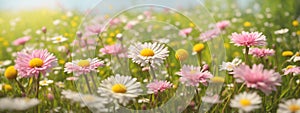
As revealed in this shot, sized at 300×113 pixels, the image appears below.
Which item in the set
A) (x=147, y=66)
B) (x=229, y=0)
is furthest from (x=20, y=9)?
(x=147, y=66)

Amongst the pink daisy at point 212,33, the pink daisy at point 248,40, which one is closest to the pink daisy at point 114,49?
the pink daisy at point 212,33

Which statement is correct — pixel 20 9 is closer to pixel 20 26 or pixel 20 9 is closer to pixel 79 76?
pixel 20 26

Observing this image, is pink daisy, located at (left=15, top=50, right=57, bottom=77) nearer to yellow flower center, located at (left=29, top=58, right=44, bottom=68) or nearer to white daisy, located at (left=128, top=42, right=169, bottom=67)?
yellow flower center, located at (left=29, top=58, right=44, bottom=68)

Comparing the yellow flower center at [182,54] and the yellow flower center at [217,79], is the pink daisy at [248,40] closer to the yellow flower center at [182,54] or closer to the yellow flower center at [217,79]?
the yellow flower center at [217,79]

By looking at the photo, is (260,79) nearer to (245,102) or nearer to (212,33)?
(245,102)

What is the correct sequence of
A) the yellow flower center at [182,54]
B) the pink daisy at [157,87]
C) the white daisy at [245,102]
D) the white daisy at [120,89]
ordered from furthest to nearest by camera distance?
the yellow flower center at [182,54]
the pink daisy at [157,87]
the white daisy at [120,89]
the white daisy at [245,102]

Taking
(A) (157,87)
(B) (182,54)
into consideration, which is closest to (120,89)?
(A) (157,87)
